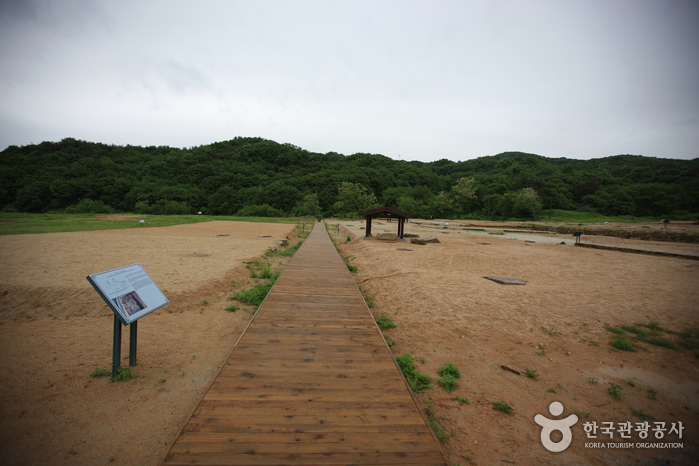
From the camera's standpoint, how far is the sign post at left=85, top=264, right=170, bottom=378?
3160mm

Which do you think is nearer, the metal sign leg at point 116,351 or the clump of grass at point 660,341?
the metal sign leg at point 116,351

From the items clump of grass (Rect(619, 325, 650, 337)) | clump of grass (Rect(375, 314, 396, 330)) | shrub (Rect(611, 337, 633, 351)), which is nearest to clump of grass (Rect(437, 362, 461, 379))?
clump of grass (Rect(375, 314, 396, 330))

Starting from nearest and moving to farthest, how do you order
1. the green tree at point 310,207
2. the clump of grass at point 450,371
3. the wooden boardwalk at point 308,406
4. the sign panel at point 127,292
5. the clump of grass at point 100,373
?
the wooden boardwalk at point 308,406 → the sign panel at point 127,292 → the clump of grass at point 100,373 → the clump of grass at point 450,371 → the green tree at point 310,207

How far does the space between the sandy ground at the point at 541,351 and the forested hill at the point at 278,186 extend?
4898 centimetres

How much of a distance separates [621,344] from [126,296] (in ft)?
24.1

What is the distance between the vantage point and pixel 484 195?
68750 millimetres

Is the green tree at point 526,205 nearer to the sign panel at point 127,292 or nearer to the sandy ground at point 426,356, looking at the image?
the sandy ground at point 426,356

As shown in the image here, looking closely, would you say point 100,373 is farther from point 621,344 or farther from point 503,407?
point 621,344

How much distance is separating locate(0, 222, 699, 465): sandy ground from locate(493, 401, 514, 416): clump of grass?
0.09 meters

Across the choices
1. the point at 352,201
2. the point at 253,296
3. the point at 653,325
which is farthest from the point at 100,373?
the point at 352,201

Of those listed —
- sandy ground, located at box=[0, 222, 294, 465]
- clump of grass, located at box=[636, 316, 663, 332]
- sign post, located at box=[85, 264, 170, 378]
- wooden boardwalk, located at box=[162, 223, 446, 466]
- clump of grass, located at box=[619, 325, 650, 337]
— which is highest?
sign post, located at box=[85, 264, 170, 378]

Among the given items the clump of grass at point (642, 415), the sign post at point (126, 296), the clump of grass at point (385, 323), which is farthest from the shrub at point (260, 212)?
the clump of grass at point (642, 415)

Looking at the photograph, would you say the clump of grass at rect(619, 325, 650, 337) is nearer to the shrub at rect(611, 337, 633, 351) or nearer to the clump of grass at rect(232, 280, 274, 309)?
the shrub at rect(611, 337, 633, 351)

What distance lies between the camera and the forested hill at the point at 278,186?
186ft
